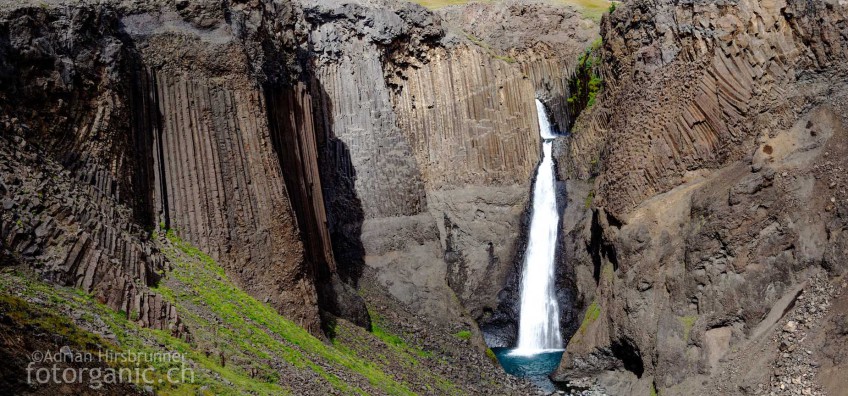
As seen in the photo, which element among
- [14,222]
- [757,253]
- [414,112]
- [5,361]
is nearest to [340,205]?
[414,112]

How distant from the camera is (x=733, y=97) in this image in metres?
24.9

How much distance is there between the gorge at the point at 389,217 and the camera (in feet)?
51.6

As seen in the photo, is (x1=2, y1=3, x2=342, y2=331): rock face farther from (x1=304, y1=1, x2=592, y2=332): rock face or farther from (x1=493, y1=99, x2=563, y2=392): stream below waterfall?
(x1=493, y1=99, x2=563, y2=392): stream below waterfall

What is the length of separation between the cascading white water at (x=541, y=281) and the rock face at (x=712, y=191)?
4.93 m

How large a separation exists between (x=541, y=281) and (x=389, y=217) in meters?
8.23

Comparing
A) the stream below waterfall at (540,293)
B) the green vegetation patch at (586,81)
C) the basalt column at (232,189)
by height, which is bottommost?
the stream below waterfall at (540,293)

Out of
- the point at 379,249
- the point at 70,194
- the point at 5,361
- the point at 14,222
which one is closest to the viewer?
the point at 5,361

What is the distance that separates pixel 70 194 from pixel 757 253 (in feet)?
62.5

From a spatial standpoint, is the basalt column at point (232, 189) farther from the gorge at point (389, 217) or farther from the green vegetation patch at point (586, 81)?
the green vegetation patch at point (586, 81)

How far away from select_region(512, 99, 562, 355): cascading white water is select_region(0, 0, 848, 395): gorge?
0.39ft

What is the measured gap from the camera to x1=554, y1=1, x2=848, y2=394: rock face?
2177 cm

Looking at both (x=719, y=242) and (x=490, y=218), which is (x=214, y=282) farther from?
(x=490, y=218)

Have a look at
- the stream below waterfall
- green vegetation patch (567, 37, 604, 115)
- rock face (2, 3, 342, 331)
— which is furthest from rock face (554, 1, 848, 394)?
rock face (2, 3, 342, 331)

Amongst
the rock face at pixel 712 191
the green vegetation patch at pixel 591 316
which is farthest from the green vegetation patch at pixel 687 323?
the green vegetation patch at pixel 591 316
